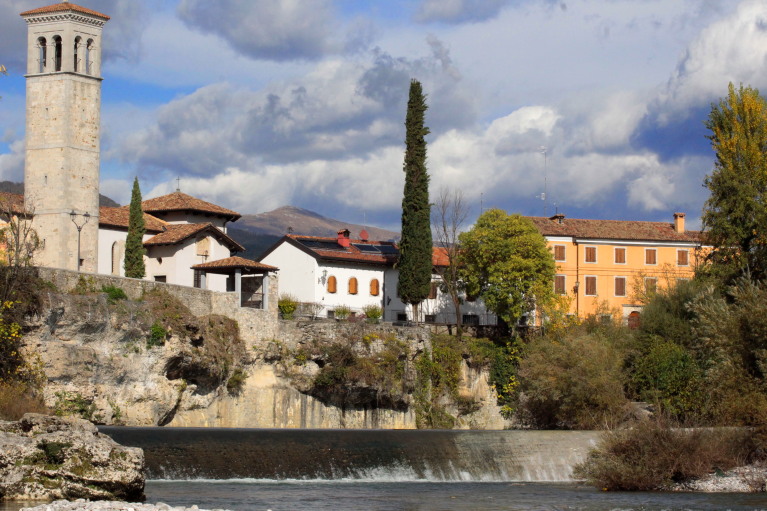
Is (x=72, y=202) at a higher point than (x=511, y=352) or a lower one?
higher

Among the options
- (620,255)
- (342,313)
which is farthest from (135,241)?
(620,255)

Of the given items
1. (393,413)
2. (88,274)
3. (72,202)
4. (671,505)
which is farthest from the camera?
(72,202)

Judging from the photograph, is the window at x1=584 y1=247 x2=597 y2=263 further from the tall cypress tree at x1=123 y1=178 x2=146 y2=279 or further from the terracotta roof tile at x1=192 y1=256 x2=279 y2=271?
the tall cypress tree at x1=123 y1=178 x2=146 y2=279

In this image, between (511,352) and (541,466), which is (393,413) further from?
(541,466)

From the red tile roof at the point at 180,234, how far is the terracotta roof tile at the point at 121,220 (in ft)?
2.07

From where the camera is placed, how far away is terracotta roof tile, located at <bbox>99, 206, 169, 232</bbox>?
63688mm

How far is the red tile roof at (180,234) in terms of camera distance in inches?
2472

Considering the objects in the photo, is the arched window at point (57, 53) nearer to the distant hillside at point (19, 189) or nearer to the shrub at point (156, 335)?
the shrub at point (156, 335)

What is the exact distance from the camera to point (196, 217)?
228 ft

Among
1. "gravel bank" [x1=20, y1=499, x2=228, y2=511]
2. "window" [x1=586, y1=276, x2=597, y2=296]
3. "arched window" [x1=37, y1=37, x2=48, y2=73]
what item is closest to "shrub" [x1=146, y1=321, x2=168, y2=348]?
"arched window" [x1=37, y1=37, x2=48, y2=73]

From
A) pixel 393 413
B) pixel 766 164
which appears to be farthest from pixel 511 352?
pixel 766 164

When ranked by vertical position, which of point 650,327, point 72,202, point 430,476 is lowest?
point 430,476

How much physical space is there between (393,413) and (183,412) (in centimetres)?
1161

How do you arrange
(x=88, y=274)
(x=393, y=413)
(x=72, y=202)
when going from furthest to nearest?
(x=72, y=202), (x=393, y=413), (x=88, y=274)
